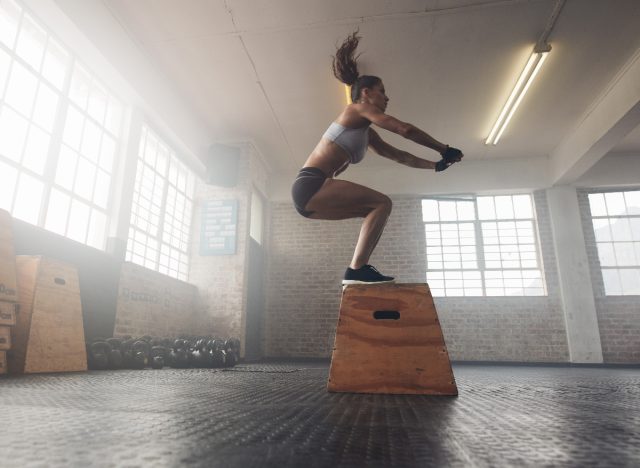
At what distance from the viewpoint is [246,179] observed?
7.28 meters

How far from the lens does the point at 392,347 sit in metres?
1.94

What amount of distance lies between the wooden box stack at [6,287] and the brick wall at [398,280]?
5444 mm

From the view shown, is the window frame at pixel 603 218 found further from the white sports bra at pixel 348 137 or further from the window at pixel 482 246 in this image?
the white sports bra at pixel 348 137

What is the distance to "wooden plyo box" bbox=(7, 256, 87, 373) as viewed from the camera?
296cm

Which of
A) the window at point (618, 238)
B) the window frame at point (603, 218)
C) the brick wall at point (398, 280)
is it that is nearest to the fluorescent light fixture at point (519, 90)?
the brick wall at point (398, 280)

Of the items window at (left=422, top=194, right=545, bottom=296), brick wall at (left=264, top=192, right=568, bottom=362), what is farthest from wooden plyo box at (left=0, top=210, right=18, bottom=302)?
window at (left=422, top=194, right=545, bottom=296)

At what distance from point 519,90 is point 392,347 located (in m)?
5.49

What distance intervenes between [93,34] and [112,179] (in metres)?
1.71

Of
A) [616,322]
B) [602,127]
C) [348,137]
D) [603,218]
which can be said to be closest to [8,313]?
[348,137]

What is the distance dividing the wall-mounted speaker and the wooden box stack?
4208 mm

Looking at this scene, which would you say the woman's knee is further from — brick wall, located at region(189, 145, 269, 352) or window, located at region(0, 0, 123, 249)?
brick wall, located at region(189, 145, 269, 352)

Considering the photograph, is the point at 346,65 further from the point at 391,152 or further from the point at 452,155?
the point at 452,155

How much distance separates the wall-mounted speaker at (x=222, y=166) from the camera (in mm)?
7176

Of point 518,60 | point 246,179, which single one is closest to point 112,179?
point 246,179
